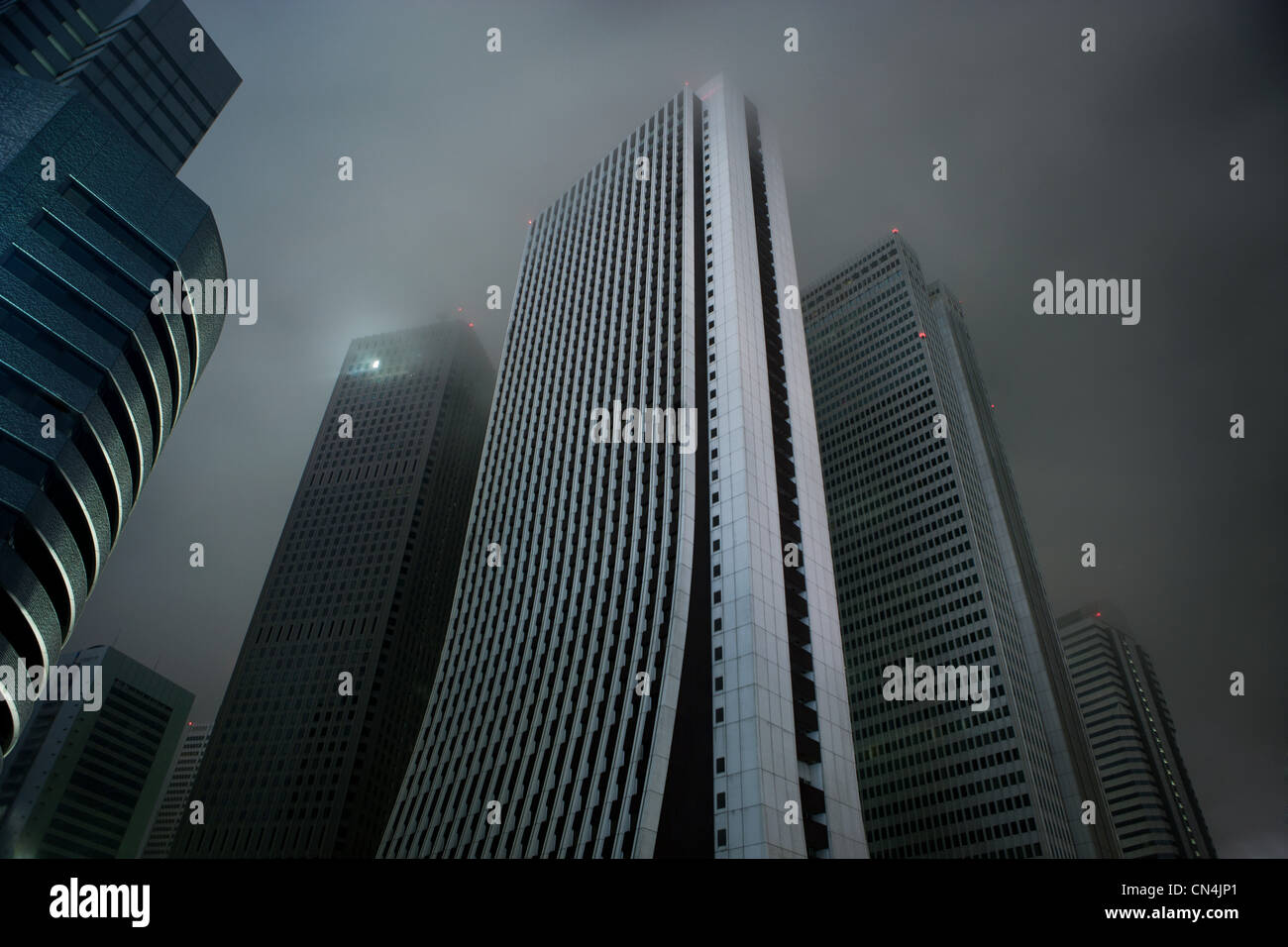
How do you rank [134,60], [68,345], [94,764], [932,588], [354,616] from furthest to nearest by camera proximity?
[94,764]
[354,616]
[932,588]
[134,60]
[68,345]

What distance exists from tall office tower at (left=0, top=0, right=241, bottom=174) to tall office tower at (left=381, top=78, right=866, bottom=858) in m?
45.8

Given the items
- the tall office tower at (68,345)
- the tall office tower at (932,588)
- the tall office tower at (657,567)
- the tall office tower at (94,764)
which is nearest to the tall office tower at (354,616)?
the tall office tower at (657,567)

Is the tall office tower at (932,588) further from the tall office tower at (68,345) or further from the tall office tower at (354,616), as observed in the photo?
the tall office tower at (68,345)

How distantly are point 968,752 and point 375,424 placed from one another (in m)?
123

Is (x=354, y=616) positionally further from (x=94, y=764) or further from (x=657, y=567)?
(x=657, y=567)

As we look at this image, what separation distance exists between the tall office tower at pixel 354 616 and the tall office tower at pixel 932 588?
2959 inches

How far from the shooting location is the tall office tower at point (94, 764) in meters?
166

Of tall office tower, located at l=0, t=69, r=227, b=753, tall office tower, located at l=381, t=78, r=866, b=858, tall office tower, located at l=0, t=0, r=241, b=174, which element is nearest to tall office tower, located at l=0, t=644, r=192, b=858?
tall office tower, located at l=0, t=0, r=241, b=174

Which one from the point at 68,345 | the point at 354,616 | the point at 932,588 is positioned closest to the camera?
the point at 68,345

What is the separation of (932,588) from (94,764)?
18129 centimetres

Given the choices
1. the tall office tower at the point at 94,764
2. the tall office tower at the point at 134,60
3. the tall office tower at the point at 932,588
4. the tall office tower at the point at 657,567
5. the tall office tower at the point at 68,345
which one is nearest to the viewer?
the tall office tower at the point at 68,345

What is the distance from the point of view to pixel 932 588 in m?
126

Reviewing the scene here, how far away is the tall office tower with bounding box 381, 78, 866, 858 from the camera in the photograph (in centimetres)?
5025

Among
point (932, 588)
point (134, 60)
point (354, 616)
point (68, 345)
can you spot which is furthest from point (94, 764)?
point (932, 588)
